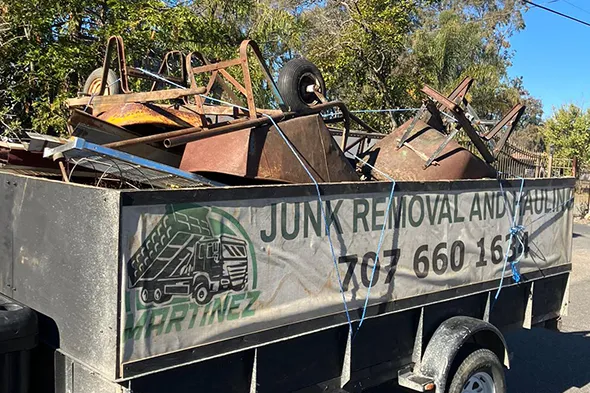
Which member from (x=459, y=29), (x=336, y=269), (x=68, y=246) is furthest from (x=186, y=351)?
(x=459, y=29)

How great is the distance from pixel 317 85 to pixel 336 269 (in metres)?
1.54

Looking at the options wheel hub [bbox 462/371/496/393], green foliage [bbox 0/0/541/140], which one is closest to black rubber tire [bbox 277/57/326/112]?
wheel hub [bbox 462/371/496/393]

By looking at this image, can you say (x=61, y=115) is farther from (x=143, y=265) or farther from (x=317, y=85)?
(x=143, y=265)

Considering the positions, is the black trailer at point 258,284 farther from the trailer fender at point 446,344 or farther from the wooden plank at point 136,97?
the wooden plank at point 136,97

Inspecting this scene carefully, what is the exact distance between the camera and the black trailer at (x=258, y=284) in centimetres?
235

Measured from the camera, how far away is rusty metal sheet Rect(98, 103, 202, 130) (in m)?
3.46

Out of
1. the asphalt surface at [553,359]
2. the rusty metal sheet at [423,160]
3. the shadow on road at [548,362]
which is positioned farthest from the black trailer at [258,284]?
the shadow on road at [548,362]

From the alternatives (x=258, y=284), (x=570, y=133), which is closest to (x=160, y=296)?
(x=258, y=284)

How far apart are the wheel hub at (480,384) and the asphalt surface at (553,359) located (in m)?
0.38

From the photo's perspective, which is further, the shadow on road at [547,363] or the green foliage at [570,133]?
the green foliage at [570,133]

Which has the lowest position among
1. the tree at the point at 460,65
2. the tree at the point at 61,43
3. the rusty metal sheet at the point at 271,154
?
the rusty metal sheet at the point at 271,154

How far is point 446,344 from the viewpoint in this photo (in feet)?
12.2

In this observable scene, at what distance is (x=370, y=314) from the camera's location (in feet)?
11.0

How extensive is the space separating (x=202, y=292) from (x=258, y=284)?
0.33m
